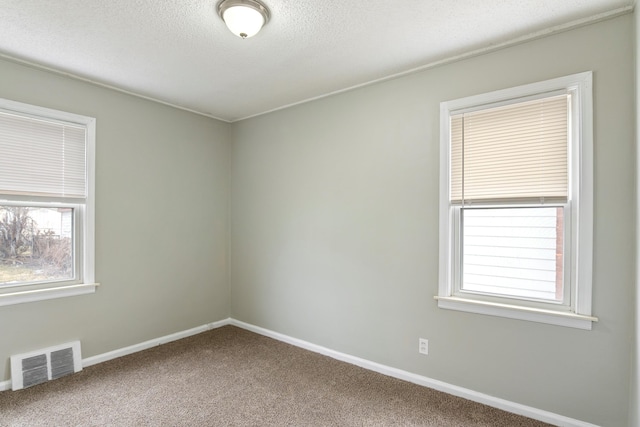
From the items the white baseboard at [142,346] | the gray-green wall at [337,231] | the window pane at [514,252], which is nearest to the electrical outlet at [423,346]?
the gray-green wall at [337,231]

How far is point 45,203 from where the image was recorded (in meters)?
2.79

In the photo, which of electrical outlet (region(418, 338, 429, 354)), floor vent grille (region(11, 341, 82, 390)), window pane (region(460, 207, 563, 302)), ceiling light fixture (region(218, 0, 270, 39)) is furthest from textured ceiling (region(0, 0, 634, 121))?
floor vent grille (region(11, 341, 82, 390))

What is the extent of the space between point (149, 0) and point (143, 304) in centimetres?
268

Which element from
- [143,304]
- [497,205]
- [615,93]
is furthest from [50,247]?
[615,93]

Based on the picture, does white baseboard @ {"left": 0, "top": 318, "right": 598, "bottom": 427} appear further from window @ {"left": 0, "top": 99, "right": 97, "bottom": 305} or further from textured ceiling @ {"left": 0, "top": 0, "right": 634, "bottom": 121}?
textured ceiling @ {"left": 0, "top": 0, "right": 634, "bottom": 121}

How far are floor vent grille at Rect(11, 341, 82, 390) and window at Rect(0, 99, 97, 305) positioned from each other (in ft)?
1.41

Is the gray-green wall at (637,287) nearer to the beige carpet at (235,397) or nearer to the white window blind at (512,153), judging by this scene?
the white window blind at (512,153)

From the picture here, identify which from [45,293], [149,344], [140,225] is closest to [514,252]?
[140,225]

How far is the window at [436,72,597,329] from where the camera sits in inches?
82.9

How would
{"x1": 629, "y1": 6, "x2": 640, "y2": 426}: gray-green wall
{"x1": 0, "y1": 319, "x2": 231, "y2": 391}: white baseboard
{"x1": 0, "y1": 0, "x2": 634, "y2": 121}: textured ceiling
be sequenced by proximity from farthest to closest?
{"x1": 0, "y1": 319, "x2": 231, "y2": 391}: white baseboard < {"x1": 0, "y1": 0, "x2": 634, "y2": 121}: textured ceiling < {"x1": 629, "y1": 6, "x2": 640, "y2": 426}: gray-green wall

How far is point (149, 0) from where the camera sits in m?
1.89

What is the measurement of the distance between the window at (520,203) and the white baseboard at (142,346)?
106 inches

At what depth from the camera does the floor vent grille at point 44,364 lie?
259 cm

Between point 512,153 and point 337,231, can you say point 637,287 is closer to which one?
point 512,153
